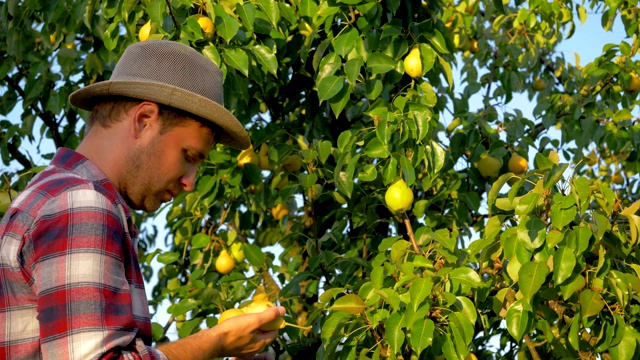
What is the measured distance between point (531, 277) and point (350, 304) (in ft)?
1.63

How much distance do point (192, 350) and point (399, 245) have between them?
1409mm

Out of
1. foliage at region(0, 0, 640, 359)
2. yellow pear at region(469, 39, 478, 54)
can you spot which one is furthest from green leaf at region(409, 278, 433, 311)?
yellow pear at region(469, 39, 478, 54)

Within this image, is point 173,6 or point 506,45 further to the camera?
point 506,45

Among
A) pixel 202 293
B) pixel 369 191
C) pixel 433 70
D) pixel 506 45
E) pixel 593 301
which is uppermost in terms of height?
pixel 506 45

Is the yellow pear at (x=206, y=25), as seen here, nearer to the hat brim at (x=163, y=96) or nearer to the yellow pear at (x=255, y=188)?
the yellow pear at (x=255, y=188)

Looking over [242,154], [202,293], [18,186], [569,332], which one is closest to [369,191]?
[242,154]

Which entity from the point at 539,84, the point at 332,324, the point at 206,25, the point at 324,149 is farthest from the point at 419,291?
the point at 539,84

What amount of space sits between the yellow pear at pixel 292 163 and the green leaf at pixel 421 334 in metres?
1.09

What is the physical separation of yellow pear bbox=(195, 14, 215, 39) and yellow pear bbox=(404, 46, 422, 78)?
26.1 inches

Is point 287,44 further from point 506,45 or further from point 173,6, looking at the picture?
point 506,45

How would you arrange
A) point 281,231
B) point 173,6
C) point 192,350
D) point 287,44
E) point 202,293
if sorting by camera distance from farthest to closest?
point 281,231
point 287,44
point 202,293
point 173,6
point 192,350

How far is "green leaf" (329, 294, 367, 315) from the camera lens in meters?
2.61

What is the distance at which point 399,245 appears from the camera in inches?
111

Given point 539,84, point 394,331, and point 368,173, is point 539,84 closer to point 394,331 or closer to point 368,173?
point 368,173
